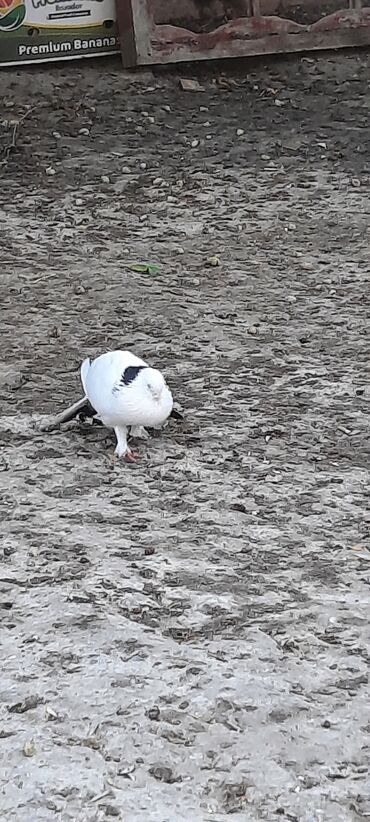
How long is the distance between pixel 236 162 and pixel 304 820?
213 inches

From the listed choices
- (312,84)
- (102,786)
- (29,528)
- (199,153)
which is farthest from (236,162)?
(102,786)

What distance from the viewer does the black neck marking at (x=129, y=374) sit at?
3.88 meters

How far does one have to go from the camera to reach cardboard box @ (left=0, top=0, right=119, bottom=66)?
7.74 m

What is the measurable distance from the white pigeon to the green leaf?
188 centimetres

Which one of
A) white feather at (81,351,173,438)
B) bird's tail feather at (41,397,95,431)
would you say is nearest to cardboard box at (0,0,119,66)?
bird's tail feather at (41,397,95,431)

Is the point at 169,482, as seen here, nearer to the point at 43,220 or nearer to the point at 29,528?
the point at 29,528

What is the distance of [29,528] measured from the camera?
11.8ft

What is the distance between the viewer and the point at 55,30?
7859mm

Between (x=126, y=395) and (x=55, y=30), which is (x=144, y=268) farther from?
(x=55, y=30)

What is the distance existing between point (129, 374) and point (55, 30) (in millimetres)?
4719

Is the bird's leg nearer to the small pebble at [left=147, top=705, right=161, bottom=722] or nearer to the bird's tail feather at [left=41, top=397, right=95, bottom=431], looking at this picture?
the bird's tail feather at [left=41, top=397, right=95, bottom=431]

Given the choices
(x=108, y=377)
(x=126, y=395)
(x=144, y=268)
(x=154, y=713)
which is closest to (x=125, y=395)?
(x=126, y=395)

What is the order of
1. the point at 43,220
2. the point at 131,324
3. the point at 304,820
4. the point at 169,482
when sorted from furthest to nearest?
the point at 43,220 < the point at 131,324 < the point at 169,482 < the point at 304,820

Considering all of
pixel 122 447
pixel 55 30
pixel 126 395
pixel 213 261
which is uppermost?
pixel 55 30
